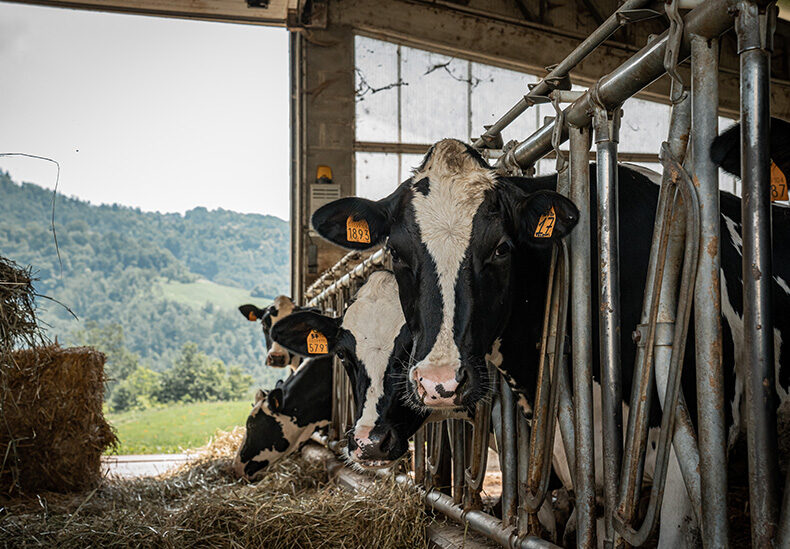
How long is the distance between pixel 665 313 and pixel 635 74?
0.69 meters

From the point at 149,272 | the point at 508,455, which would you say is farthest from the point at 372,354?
the point at 149,272

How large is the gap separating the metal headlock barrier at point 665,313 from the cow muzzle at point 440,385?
16.3 inches

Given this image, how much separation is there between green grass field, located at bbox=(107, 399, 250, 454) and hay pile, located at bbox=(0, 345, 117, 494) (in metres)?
7.54

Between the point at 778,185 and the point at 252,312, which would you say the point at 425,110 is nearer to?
the point at 252,312

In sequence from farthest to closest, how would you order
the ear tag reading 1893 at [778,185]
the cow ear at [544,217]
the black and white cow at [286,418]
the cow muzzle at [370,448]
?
the black and white cow at [286,418]
the cow muzzle at [370,448]
the cow ear at [544,217]
the ear tag reading 1893 at [778,185]

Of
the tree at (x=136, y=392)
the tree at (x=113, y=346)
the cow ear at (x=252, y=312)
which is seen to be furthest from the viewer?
the tree at (x=113, y=346)

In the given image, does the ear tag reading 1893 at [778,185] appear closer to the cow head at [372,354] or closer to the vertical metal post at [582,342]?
the vertical metal post at [582,342]

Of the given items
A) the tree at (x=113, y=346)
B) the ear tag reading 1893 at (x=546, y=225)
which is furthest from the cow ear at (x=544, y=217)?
the tree at (x=113, y=346)

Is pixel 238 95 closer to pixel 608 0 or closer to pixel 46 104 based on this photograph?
pixel 46 104

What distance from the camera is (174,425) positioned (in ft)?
66.8

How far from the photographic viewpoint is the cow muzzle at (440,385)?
2.13 metres

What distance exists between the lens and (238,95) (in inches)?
2429

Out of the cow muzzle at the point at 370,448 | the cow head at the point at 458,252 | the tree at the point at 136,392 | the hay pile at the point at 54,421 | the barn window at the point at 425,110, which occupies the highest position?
the barn window at the point at 425,110

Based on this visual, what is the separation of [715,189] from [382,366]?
206 centimetres
